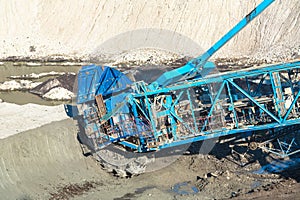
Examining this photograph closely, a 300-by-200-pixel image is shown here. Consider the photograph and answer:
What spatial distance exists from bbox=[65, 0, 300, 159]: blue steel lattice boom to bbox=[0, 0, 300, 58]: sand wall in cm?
1847

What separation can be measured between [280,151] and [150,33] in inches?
885

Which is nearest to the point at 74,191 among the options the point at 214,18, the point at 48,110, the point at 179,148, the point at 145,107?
the point at 145,107

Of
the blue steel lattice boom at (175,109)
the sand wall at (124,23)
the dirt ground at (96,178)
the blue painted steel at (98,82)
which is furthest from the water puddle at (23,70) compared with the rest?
the blue steel lattice boom at (175,109)

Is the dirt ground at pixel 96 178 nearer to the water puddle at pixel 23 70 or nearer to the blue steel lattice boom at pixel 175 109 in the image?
the blue steel lattice boom at pixel 175 109

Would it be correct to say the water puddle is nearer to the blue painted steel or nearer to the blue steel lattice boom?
the blue painted steel

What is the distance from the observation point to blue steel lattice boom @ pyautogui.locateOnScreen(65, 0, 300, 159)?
1423 cm

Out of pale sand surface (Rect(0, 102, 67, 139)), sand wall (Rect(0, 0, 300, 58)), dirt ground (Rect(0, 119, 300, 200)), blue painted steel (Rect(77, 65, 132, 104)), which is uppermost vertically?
sand wall (Rect(0, 0, 300, 58))

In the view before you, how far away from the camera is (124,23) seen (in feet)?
129

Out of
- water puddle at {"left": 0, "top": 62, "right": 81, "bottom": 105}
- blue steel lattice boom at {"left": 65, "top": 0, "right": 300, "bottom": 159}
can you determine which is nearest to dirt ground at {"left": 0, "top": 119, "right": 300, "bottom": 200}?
blue steel lattice boom at {"left": 65, "top": 0, "right": 300, "bottom": 159}

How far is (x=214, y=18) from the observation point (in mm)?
37969

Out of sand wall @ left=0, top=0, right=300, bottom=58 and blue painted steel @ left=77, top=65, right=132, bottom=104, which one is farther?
sand wall @ left=0, top=0, right=300, bottom=58

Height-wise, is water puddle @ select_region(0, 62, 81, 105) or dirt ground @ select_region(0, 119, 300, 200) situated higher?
water puddle @ select_region(0, 62, 81, 105)

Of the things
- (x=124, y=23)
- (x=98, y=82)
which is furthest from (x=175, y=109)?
(x=124, y=23)

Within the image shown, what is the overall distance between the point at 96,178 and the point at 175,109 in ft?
11.3
